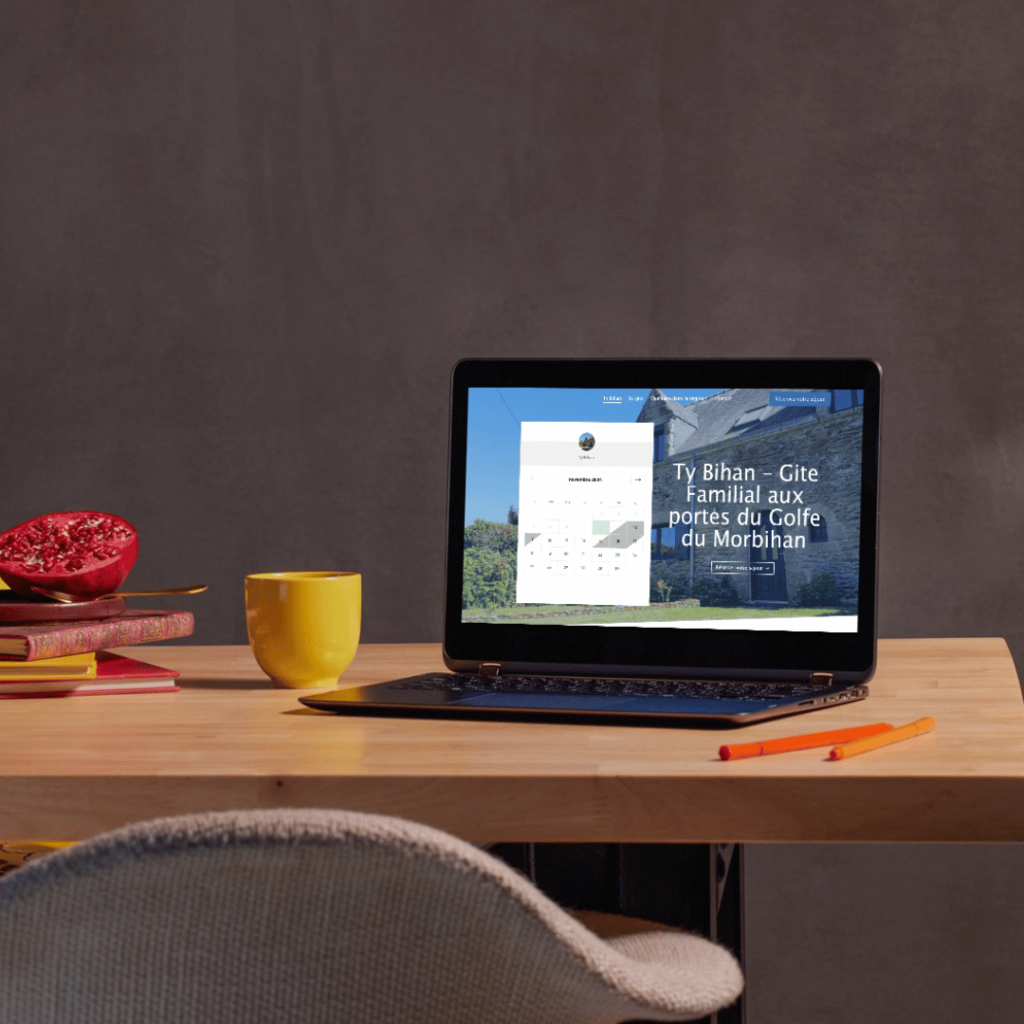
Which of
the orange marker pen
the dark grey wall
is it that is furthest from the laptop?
the dark grey wall

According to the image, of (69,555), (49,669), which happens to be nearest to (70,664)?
(49,669)

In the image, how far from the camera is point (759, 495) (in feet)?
4.01

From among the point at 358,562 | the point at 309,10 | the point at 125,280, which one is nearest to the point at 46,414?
the point at 125,280

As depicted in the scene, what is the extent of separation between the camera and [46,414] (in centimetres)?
227

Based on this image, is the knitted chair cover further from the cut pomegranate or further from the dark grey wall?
the dark grey wall

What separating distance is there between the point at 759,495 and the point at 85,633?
647mm

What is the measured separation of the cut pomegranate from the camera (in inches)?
49.6

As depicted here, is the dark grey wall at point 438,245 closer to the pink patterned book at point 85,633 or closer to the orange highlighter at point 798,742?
the pink patterned book at point 85,633

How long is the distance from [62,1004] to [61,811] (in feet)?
1.19

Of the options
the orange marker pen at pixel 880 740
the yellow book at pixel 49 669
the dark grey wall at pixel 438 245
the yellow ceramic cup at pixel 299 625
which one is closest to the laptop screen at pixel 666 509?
the yellow ceramic cup at pixel 299 625

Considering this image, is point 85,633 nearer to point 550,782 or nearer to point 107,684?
point 107,684

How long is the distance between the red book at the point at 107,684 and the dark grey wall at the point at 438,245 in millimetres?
1043

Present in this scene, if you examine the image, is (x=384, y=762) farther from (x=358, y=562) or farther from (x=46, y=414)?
(x=46, y=414)

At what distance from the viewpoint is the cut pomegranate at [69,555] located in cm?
126
